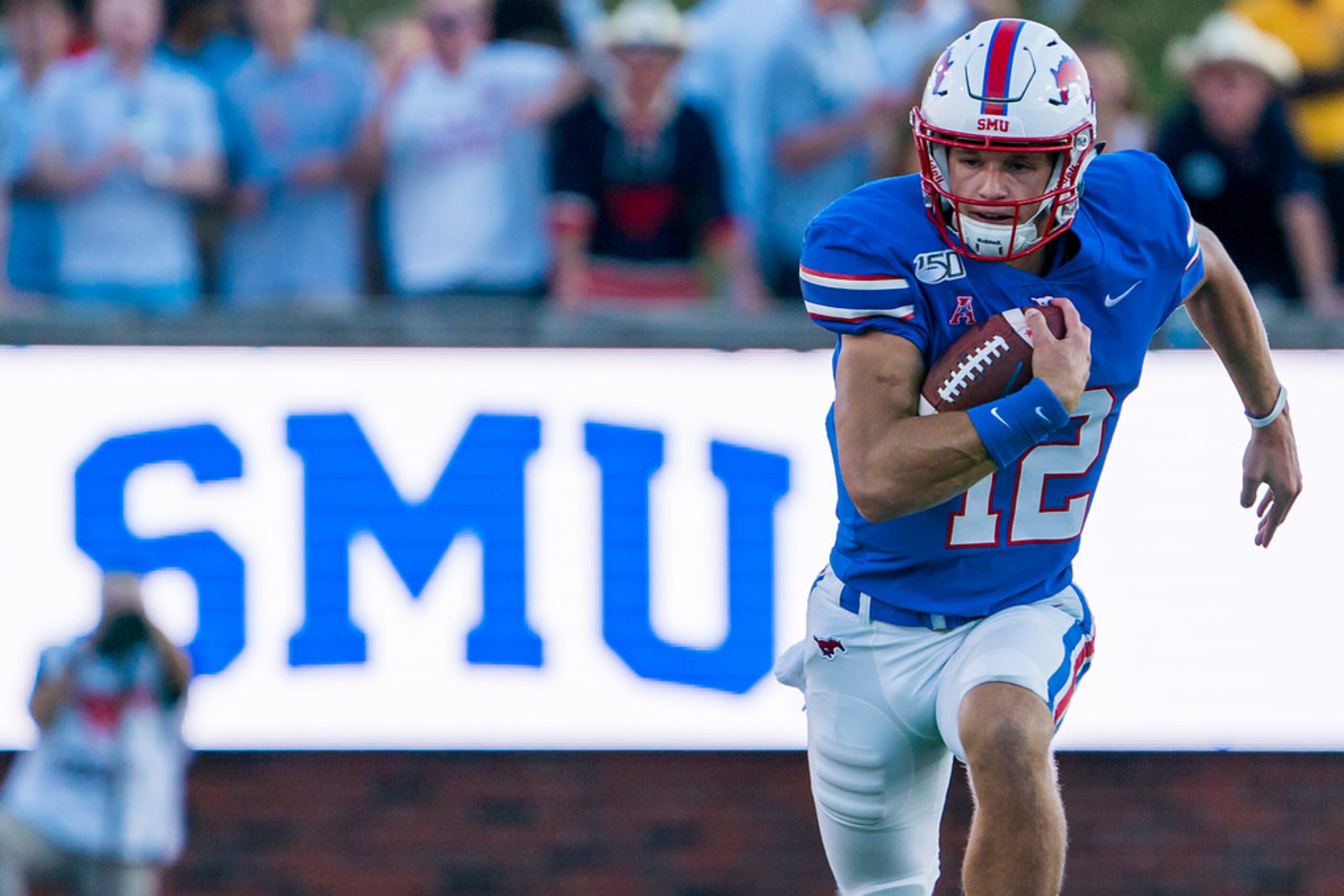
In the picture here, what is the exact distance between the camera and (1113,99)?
28.5ft

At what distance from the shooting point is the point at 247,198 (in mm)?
8258

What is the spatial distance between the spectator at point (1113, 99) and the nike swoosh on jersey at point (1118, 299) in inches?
156

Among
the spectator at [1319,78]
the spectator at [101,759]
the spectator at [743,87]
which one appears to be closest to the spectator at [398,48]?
the spectator at [743,87]

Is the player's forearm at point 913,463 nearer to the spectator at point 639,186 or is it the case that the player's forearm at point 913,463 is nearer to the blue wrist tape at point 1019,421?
the blue wrist tape at point 1019,421

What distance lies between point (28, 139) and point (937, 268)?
489 centimetres

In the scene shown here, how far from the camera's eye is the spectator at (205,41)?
27.5 feet

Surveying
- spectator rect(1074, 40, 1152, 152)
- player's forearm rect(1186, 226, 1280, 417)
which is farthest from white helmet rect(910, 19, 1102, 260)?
spectator rect(1074, 40, 1152, 152)

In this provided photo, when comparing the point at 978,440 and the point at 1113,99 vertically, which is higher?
the point at 978,440

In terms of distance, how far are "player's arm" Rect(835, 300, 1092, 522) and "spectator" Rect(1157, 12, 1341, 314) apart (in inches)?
165

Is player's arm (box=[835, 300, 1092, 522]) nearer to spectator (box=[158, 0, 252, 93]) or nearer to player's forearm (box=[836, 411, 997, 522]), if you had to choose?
player's forearm (box=[836, 411, 997, 522])

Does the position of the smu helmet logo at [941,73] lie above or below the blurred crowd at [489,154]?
above

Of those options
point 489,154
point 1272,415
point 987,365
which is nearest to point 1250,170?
point 489,154

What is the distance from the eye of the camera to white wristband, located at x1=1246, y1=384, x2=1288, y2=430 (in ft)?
16.8

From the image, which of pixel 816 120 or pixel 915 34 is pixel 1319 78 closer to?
pixel 915 34
